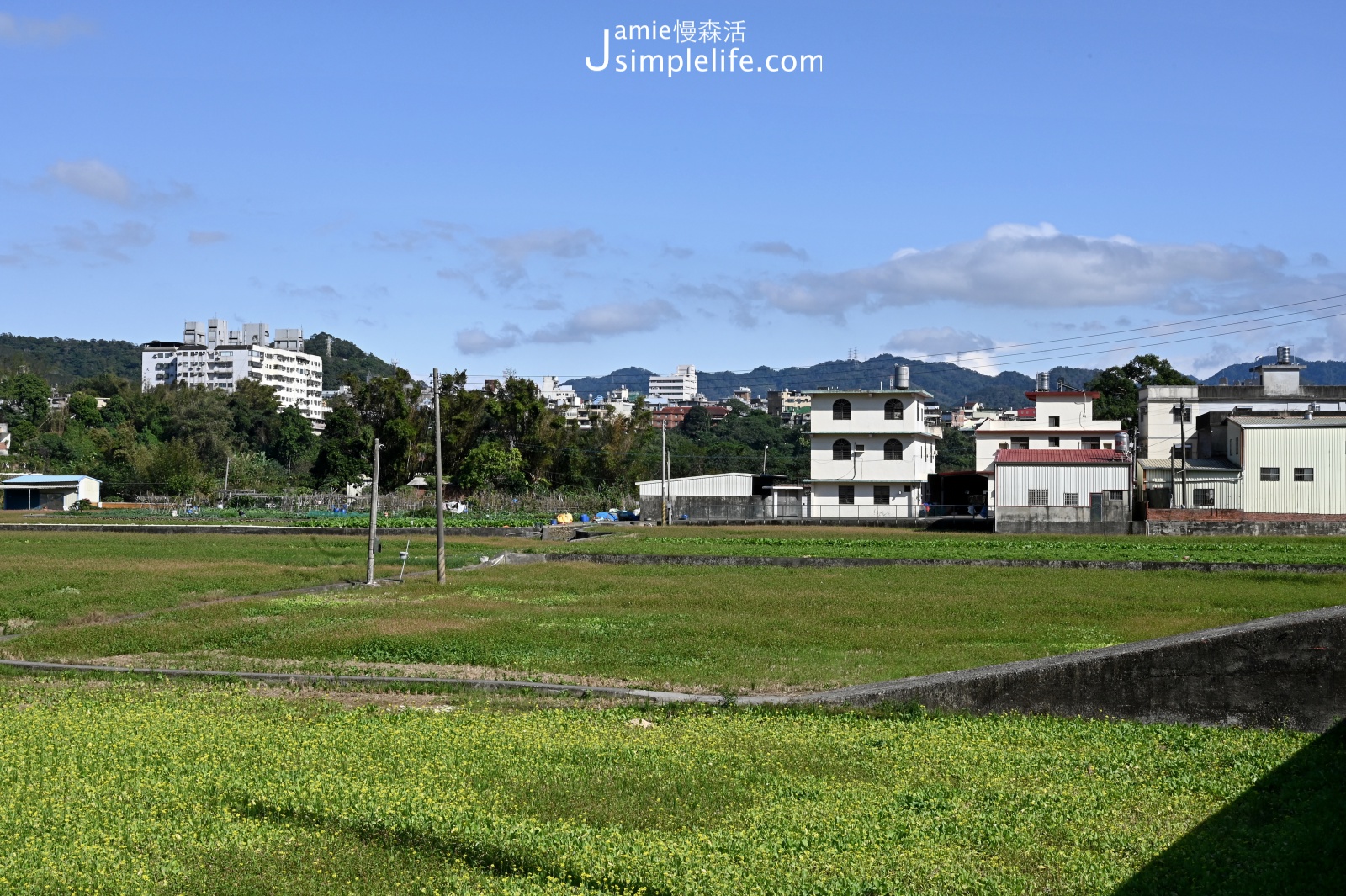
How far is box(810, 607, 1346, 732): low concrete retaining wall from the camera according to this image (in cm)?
1312

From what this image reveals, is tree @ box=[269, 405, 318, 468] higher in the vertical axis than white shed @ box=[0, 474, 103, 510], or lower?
higher

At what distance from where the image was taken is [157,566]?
4153 cm

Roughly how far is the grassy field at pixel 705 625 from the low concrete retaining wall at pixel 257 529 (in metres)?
31.7

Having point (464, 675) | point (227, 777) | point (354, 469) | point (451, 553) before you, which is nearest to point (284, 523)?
point (354, 469)

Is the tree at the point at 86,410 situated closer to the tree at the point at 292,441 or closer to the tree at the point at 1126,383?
the tree at the point at 292,441

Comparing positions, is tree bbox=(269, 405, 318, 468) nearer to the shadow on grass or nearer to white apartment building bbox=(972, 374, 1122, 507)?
white apartment building bbox=(972, 374, 1122, 507)

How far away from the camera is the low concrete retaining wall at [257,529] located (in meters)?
66.3

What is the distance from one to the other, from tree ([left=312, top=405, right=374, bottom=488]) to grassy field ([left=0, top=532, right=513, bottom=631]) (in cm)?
3120

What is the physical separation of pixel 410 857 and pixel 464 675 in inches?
381

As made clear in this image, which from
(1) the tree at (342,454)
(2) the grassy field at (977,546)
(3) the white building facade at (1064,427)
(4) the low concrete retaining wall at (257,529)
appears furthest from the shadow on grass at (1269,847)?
(1) the tree at (342,454)

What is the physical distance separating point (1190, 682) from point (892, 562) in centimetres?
2825

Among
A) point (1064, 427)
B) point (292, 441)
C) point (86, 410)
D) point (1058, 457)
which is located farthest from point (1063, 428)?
point (86, 410)

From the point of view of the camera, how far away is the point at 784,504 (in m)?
76.3

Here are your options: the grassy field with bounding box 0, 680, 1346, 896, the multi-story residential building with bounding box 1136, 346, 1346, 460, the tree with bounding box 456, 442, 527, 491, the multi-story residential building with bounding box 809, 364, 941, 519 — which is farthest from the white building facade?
the grassy field with bounding box 0, 680, 1346, 896
